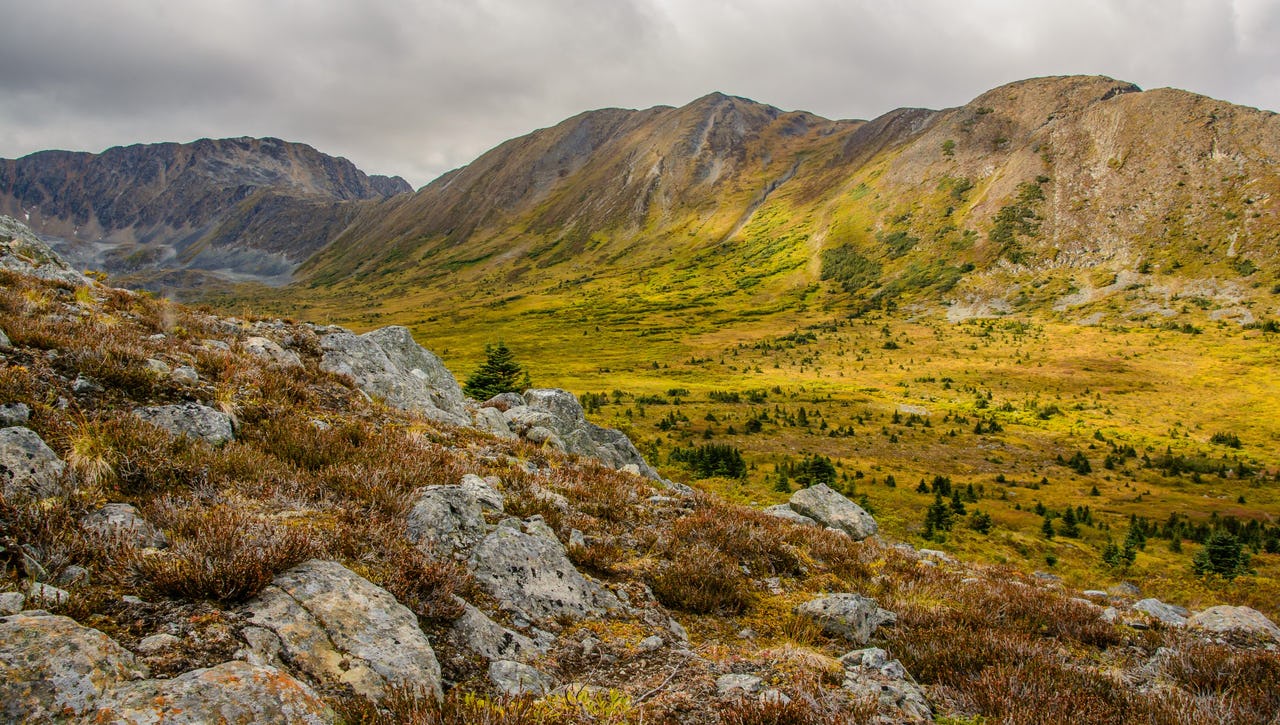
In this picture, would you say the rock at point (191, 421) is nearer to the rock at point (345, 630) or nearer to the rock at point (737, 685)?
the rock at point (345, 630)

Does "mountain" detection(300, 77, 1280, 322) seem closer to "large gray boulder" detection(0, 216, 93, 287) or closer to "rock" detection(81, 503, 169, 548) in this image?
"rock" detection(81, 503, 169, 548)

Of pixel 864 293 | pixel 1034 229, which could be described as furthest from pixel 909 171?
pixel 864 293

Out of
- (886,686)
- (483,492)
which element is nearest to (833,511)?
(483,492)

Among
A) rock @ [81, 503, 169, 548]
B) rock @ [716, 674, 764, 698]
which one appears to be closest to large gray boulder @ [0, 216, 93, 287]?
rock @ [81, 503, 169, 548]

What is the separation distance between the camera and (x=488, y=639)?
14.3ft

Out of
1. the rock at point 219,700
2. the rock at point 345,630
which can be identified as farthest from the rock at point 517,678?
the rock at point 219,700

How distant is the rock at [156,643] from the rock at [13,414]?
13.5 feet

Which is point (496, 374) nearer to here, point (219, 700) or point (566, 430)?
point (566, 430)

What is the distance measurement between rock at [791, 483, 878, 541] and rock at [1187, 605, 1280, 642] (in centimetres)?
721

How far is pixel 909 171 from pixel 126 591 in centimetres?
19011

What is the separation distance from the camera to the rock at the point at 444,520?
562cm

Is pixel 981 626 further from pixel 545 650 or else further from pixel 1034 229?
pixel 1034 229

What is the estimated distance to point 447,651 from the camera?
161 inches

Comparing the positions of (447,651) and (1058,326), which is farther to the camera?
(1058,326)
